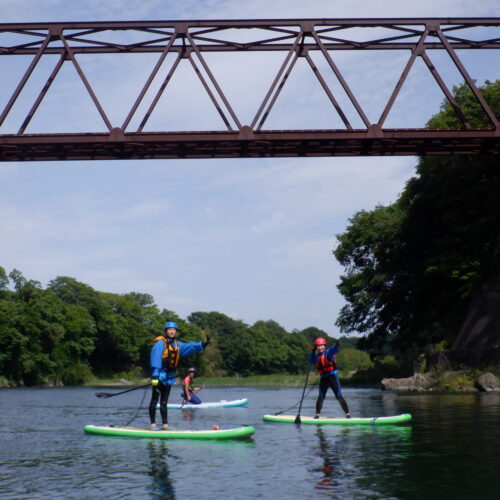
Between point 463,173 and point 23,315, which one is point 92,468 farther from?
point 23,315

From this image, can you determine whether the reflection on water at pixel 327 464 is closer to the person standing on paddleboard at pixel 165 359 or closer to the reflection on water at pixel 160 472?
the reflection on water at pixel 160 472

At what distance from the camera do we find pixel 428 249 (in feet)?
158

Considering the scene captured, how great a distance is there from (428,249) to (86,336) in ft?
213

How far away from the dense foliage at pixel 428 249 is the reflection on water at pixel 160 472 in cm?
2905

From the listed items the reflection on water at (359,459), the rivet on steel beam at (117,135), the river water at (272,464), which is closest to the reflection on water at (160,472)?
the river water at (272,464)

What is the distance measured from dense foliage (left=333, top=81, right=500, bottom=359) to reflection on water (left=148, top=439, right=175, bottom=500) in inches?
1144

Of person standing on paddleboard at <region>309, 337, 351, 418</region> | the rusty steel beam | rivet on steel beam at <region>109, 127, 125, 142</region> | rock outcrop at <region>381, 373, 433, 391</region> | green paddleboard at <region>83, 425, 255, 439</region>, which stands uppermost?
rivet on steel beam at <region>109, 127, 125, 142</region>

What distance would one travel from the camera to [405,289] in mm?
50281

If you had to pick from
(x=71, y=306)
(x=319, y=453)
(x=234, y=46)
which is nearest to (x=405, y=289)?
(x=234, y=46)

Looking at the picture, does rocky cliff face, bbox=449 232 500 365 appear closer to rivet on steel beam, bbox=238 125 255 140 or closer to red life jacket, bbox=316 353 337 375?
rivet on steel beam, bbox=238 125 255 140

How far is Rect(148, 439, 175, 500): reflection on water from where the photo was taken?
8.73m

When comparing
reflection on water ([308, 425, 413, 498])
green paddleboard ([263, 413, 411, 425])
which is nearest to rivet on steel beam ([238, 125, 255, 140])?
green paddleboard ([263, 413, 411, 425])

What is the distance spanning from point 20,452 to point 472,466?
769 cm

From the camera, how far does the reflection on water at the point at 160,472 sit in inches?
344
